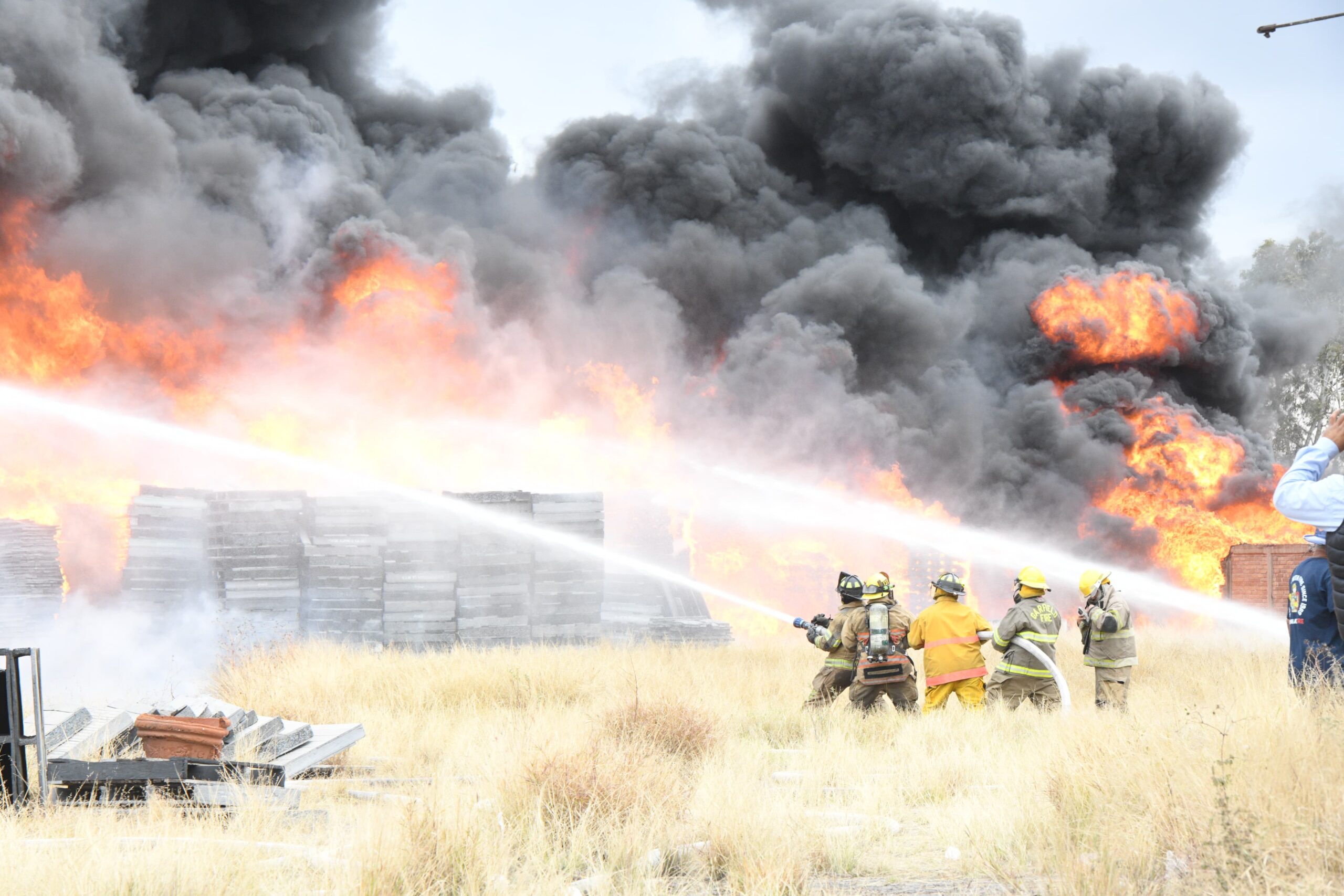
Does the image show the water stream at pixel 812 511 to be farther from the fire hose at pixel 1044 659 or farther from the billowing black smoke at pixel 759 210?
the fire hose at pixel 1044 659

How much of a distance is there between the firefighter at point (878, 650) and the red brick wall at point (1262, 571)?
47.7ft

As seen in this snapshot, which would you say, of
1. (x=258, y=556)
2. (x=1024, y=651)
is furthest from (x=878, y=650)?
(x=258, y=556)

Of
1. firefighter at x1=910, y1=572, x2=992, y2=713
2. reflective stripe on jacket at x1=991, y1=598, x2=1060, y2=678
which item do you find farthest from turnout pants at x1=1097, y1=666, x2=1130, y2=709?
firefighter at x1=910, y1=572, x2=992, y2=713

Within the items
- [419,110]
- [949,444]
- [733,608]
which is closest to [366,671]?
[733,608]

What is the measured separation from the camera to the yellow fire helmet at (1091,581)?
9.16m

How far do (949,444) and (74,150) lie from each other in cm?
2426

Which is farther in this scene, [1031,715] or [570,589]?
[570,589]

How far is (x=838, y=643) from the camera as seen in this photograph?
9.37 m

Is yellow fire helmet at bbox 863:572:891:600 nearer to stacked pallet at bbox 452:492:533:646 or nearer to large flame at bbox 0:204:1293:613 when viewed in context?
stacked pallet at bbox 452:492:533:646

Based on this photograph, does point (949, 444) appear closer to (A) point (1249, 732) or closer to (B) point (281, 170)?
(B) point (281, 170)

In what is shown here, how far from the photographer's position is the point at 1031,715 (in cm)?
849

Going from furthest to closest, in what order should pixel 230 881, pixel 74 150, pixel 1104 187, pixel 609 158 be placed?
pixel 609 158, pixel 1104 187, pixel 74 150, pixel 230 881

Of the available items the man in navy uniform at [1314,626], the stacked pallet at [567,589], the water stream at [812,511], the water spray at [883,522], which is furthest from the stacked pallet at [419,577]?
the water spray at [883,522]

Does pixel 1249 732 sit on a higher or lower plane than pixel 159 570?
lower
